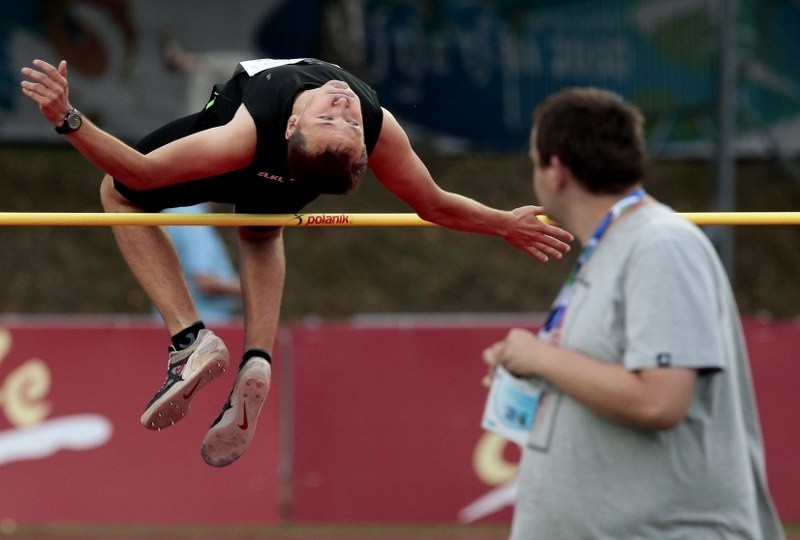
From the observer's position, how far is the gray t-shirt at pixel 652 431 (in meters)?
3.31

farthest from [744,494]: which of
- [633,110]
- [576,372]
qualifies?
[633,110]

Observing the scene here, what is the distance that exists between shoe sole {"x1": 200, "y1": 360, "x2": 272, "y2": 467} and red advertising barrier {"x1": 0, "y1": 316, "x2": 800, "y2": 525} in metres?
3.52

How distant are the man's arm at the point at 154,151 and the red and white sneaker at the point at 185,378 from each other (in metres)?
0.71

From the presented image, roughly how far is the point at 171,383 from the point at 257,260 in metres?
0.66

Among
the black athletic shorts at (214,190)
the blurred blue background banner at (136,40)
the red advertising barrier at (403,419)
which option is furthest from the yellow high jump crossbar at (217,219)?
the blurred blue background banner at (136,40)

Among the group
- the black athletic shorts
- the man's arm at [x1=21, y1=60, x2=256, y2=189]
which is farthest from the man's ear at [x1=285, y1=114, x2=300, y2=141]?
the black athletic shorts

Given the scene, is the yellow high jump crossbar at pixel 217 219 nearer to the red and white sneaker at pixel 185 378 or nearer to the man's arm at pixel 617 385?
the red and white sneaker at pixel 185 378

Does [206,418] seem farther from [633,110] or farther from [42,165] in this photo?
[42,165]

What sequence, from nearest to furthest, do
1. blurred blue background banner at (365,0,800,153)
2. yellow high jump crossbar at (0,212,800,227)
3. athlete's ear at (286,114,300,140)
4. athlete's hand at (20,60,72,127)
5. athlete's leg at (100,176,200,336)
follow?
athlete's hand at (20,60,72,127) → athlete's ear at (286,114,300,140) → yellow high jump crossbar at (0,212,800,227) → athlete's leg at (100,176,200,336) → blurred blue background banner at (365,0,800,153)

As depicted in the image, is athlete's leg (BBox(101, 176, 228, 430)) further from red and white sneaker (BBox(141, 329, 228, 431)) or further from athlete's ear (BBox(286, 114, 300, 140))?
athlete's ear (BBox(286, 114, 300, 140))

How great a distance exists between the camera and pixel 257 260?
5496 millimetres

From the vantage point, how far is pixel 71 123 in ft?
14.3

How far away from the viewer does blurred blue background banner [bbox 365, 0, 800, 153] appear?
→ 42.7 feet

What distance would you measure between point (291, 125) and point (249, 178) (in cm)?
36
